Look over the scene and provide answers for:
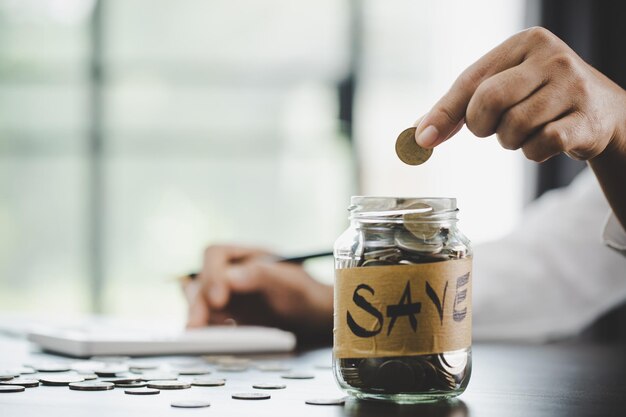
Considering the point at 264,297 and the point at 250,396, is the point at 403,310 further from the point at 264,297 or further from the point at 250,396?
the point at 264,297

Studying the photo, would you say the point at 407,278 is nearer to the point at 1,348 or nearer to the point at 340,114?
the point at 1,348

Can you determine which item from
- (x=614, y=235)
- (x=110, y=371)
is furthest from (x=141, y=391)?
(x=614, y=235)

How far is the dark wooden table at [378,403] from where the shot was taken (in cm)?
62

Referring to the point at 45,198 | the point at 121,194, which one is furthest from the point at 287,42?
the point at 45,198

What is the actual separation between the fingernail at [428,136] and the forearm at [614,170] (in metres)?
0.25

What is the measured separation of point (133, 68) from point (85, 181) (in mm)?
630

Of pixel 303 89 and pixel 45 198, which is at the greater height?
pixel 303 89

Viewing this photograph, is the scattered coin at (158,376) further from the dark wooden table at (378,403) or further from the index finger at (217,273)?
the index finger at (217,273)

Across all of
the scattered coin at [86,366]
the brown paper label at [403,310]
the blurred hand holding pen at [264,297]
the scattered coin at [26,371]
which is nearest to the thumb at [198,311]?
the blurred hand holding pen at [264,297]

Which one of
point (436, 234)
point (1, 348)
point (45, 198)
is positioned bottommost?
point (1, 348)

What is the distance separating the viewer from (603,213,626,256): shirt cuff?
3.52 feet

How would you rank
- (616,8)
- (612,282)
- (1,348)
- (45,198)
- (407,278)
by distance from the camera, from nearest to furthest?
(407,278)
(1,348)
(612,282)
(616,8)
(45,198)

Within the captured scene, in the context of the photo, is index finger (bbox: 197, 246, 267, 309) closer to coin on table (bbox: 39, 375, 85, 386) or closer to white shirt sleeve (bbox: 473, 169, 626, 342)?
white shirt sleeve (bbox: 473, 169, 626, 342)

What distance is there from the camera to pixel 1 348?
45.4 inches
